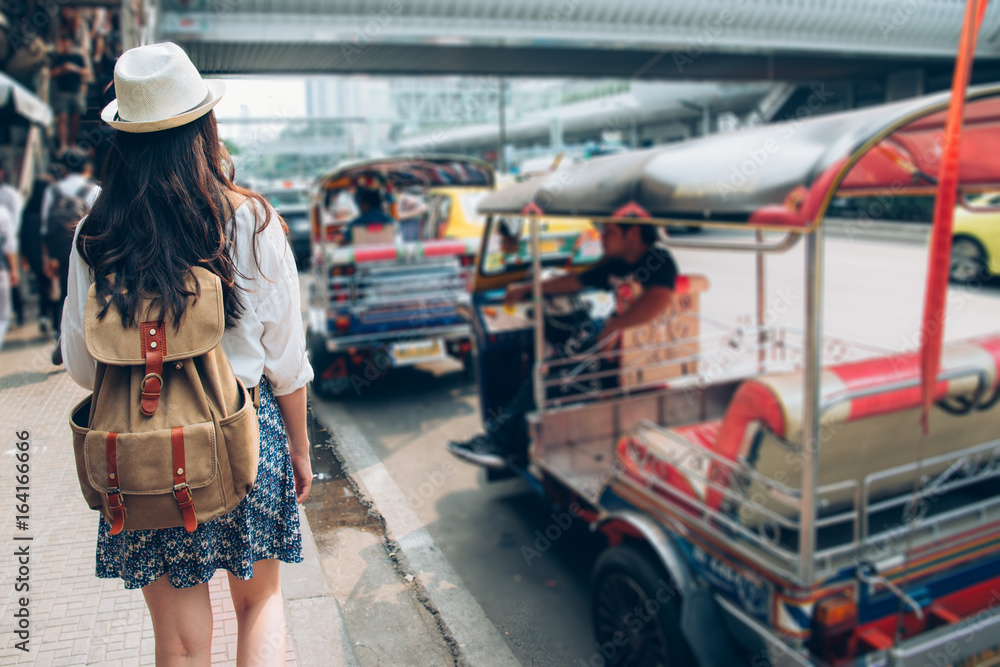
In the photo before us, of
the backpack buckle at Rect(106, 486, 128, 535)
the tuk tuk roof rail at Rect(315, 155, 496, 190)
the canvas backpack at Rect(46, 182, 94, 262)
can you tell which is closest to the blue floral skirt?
the backpack buckle at Rect(106, 486, 128, 535)

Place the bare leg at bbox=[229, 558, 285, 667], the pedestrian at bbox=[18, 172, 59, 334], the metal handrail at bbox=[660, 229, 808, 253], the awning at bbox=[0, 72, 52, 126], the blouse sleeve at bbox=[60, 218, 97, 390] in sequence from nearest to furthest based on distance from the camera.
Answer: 1. the blouse sleeve at bbox=[60, 218, 97, 390]
2. the bare leg at bbox=[229, 558, 285, 667]
3. the metal handrail at bbox=[660, 229, 808, 253]
4. the awning at bbox=[0, 72, 52, 126]
5. the pedestrian at bbox=[18, 172, 59, 334]

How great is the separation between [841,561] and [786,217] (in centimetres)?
108

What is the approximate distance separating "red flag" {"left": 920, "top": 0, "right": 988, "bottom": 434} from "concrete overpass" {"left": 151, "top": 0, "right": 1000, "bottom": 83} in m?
12.6

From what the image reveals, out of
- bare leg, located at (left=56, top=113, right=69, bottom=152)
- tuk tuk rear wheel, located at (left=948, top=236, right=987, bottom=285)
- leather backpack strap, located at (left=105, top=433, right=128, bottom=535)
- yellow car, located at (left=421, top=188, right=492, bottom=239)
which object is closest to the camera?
leather backpack strap, located at (left=105, top=433, right=128, bottom=535)

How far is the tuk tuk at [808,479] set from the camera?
2221mm

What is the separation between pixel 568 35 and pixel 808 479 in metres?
15.7

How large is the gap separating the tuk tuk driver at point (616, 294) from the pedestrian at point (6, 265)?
378 cm

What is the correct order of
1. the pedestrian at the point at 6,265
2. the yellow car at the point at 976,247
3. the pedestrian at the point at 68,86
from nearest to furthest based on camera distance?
the pedestrian at the point at 6,265 → the pedestrian at the point at 68,86 → the yellow car at the point at 976,247

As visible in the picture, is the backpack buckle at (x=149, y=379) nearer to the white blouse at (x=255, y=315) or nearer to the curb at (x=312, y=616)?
the white blouse at (x=255, y=315)

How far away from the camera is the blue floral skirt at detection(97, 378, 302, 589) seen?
1643 mm

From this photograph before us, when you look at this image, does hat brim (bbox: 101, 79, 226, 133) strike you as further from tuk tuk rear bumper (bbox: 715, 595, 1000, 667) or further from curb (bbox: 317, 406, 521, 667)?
tuk tuk rear bumper (bbox: 715, 595, 1000, 667)

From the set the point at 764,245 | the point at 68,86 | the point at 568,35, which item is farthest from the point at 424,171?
the point at 568,35

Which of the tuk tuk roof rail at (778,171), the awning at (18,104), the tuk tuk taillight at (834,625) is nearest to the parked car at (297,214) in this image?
the awning at (18,104)

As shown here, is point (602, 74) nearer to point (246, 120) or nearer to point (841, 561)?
point (246, 120)
